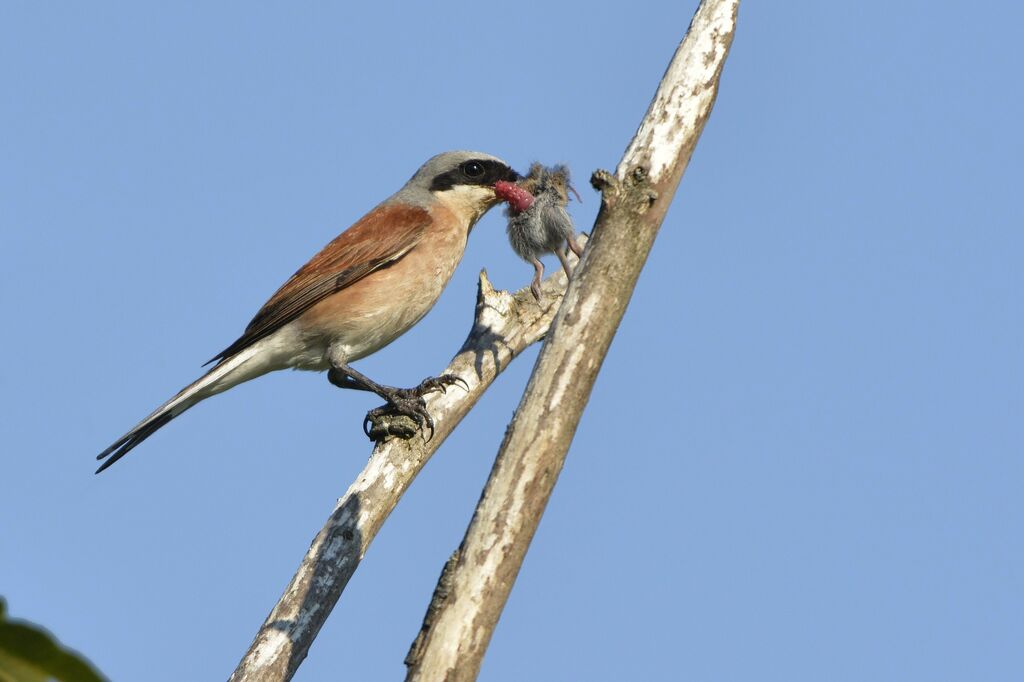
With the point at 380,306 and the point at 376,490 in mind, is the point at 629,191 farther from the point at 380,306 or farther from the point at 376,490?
the point at 380,306

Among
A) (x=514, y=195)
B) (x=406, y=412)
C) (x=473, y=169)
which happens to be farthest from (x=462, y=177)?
(x=406, y=412)

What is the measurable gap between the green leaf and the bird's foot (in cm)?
434

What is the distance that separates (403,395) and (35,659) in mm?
4742

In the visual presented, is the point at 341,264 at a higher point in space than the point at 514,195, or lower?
lower

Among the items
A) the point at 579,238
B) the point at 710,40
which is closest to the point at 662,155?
the point at 710,40

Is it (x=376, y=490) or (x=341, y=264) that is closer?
(x=376, y=490)

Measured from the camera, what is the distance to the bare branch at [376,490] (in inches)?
169

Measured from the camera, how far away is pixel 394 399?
5.64m

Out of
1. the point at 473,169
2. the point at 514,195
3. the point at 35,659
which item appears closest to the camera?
the point at 35,659

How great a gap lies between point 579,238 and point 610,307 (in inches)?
125

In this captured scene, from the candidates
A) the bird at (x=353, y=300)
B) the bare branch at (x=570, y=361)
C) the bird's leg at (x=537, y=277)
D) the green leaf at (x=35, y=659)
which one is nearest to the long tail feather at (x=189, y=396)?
the bird at (x=353, y=300)

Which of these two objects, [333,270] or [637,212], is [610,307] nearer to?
[637,212]

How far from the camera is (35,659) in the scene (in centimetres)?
95

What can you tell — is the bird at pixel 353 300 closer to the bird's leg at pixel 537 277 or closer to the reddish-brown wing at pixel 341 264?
the reddish-brown wing at pixel 341 264
